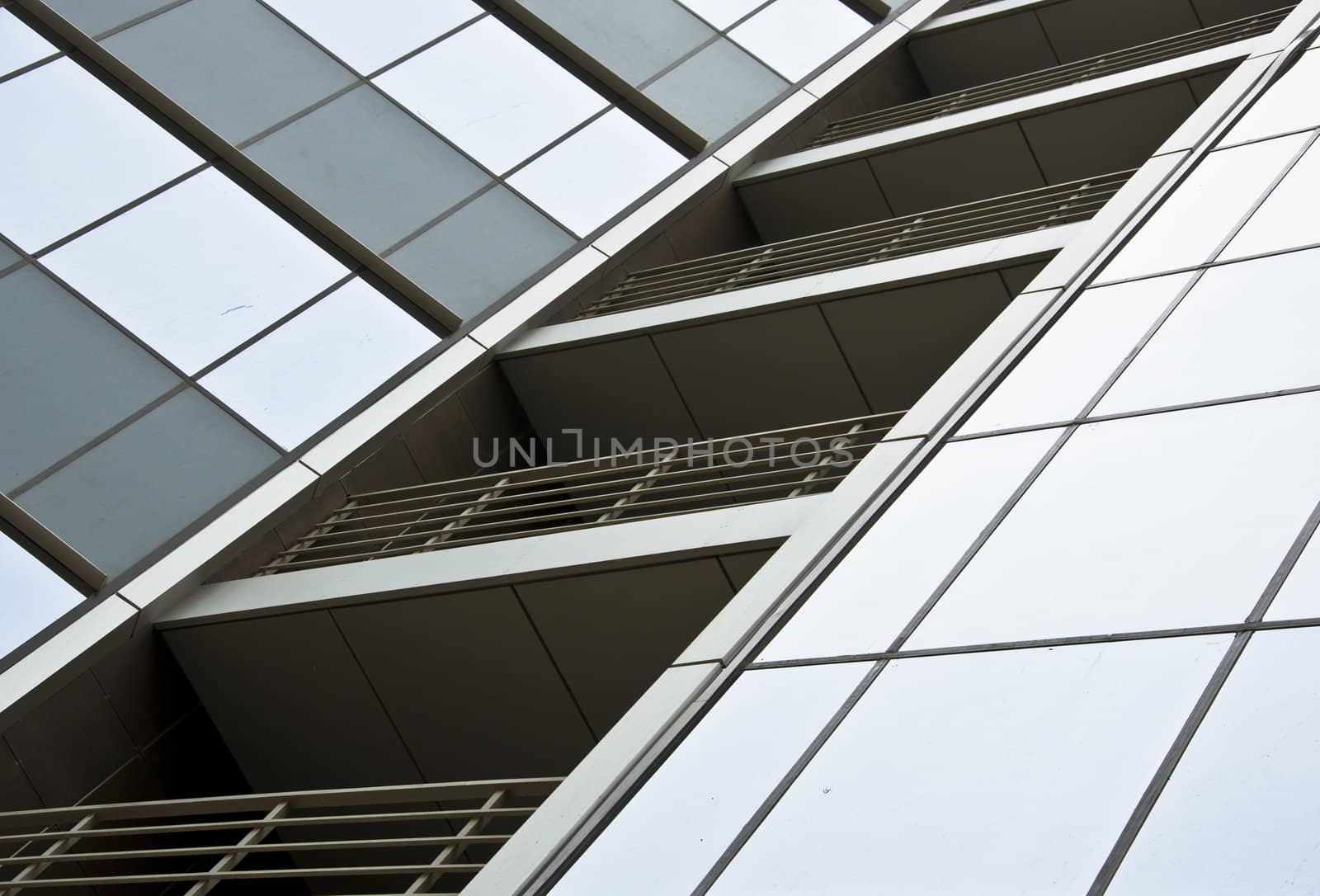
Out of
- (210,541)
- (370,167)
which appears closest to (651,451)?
(210,541)

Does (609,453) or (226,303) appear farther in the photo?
(609,453)

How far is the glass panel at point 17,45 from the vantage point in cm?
1313

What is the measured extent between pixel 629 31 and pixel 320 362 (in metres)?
7.05

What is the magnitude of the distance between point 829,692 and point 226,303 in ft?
26.0

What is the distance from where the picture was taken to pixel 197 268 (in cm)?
1248

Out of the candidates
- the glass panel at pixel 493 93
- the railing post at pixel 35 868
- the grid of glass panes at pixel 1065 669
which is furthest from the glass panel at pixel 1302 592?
the glass panel at pixel 493 93

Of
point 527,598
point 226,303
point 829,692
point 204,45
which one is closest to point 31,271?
point 226,303

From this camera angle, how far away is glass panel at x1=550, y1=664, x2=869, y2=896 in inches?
218

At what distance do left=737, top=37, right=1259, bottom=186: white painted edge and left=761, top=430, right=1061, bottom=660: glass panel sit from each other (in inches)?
335

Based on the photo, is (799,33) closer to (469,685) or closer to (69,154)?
(69,154)

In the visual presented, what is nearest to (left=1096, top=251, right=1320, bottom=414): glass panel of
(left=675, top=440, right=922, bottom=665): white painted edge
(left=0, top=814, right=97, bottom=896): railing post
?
(left=675, top=440, right=922, bottom=665): white painted edge

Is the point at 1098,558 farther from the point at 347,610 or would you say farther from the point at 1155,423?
the point at 347,610

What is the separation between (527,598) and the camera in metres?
9.19

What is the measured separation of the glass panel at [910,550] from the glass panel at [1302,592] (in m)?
1.60
